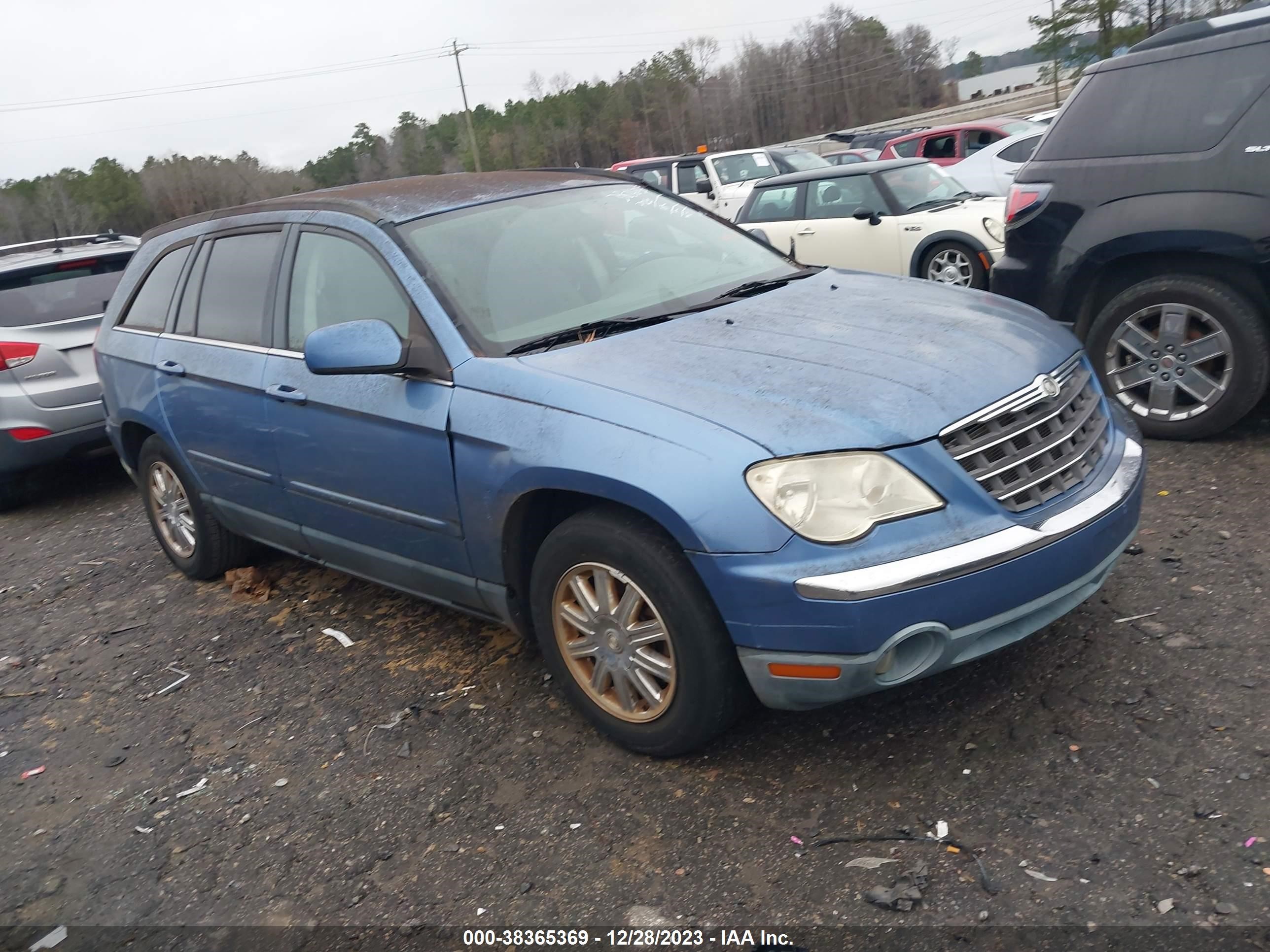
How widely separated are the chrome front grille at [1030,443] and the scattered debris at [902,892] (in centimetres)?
99

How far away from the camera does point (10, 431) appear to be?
7059mm

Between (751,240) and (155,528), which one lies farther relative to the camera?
(155,528)

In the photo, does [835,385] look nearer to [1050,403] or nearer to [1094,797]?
[1050,403]

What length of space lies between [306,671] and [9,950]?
5.11ft

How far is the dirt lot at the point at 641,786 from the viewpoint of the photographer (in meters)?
2.67

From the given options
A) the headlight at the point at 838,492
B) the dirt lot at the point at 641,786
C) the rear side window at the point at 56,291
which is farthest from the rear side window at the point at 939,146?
the headlight at the point at 838,492

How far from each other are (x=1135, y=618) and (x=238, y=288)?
12.5ft

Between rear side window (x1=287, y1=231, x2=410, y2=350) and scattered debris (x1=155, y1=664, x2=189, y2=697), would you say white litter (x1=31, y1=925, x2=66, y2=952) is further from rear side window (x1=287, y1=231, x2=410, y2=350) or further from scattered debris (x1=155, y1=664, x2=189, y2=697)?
rear side window (x1=287, y1=231, x2=410, y2=350)

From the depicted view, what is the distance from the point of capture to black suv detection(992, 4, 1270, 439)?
495 centimetres

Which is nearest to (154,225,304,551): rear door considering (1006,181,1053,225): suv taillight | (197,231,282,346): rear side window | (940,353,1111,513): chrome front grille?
(197,231,282,346): rear side window

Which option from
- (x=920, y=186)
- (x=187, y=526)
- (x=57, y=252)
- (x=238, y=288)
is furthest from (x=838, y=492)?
(x=920, y=186)

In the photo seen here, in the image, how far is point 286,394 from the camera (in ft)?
13.6

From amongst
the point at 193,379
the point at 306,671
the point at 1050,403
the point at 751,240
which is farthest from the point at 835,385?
the point at 193,379

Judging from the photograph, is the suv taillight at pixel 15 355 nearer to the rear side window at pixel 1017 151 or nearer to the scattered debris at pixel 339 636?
the scattered debris at pixel 339 636
